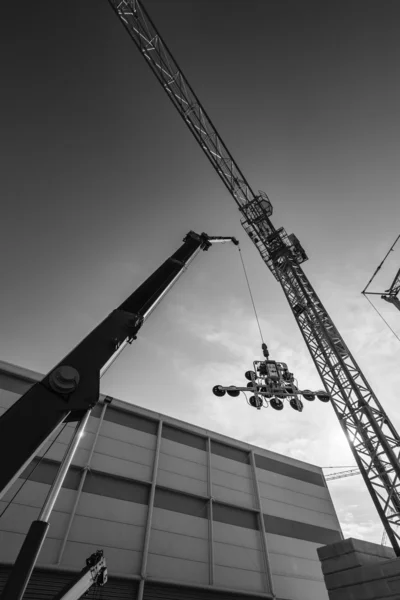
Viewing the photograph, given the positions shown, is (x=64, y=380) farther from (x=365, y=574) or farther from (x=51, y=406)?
(x=365, y=574)

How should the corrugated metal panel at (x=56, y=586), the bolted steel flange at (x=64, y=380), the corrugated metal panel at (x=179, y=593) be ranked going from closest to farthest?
the bolted steel flange at (x=64, y=380) → the corrugated metal panel at (x=56, y=586) → the corrugated metal panel at (x=179, y=593)

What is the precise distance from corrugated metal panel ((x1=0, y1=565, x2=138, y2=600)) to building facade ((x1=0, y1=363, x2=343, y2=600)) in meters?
0.03

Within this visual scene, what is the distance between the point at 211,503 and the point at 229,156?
23007 millimetres

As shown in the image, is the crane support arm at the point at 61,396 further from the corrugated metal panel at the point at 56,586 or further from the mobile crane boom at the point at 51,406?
the corrugated metal panel at the point at 56,586

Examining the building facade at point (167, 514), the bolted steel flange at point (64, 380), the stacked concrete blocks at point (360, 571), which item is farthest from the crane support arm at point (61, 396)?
the stacked concrete blocks at point (360, 571)

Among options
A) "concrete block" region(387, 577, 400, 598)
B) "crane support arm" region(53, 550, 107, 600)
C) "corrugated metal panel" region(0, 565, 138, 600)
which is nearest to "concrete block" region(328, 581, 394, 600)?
"concrete block" region(387, 577, 400, 598)

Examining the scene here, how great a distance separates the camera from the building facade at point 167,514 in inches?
364

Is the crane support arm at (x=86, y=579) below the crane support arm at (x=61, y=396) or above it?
below

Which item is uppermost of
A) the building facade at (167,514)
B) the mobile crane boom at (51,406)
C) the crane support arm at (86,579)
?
the building facade at (167,514)

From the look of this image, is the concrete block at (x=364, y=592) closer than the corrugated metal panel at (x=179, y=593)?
Yes

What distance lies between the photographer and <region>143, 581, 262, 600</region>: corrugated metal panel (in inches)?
368

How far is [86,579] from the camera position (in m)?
3.68

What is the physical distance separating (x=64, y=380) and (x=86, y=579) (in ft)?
8.71

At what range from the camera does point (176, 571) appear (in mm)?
10008
